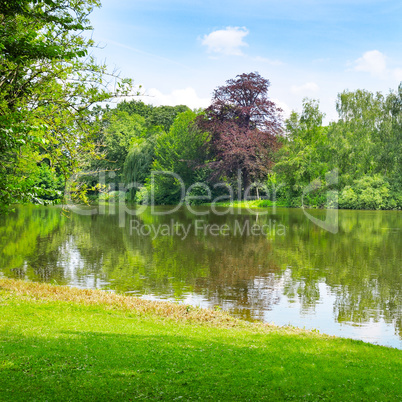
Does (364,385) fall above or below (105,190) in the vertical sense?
below

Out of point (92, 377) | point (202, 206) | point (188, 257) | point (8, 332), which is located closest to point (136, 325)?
point (8, 332)

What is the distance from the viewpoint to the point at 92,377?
611cm

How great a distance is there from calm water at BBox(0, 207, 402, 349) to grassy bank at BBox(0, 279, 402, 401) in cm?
235

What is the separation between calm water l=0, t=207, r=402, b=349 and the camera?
12305 millimetres

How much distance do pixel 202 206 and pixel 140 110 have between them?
4642 centimetres

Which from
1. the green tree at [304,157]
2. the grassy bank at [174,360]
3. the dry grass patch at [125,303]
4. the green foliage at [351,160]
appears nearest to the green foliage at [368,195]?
the green foliage at [351,160]

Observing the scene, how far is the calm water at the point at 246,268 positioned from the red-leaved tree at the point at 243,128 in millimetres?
25840

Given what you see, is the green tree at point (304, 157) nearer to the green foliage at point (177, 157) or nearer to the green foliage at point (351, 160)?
the green foliage at point (351, 160)

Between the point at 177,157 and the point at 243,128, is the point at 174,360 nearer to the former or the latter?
the point at 243,128

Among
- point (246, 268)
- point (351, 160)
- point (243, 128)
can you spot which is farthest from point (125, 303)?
point (351, 160)

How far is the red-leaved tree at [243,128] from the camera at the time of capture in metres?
56.9

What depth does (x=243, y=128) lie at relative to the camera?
58531 mm

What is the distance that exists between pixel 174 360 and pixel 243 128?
53.3 meters

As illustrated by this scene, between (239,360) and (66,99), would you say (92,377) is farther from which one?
(66,99)
